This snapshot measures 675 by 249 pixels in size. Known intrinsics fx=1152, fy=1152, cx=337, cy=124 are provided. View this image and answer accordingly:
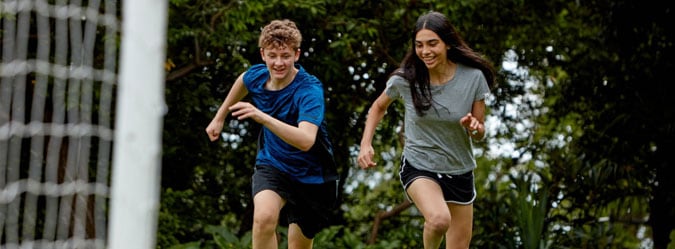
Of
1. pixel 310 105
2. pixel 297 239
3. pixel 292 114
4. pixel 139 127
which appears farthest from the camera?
pixel 297 239

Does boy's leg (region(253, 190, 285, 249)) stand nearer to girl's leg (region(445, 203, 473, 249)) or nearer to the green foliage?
girl's leg (region(445, 203, 473, 249))

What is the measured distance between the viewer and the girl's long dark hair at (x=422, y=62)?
640 centimetres

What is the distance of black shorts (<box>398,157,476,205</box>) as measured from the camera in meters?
6.43

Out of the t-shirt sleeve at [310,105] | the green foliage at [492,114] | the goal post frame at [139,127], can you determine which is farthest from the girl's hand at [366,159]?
the green foliage at [492,114]

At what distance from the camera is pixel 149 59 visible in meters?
3.90

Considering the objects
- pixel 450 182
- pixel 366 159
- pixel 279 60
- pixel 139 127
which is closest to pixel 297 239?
pixel 366 159

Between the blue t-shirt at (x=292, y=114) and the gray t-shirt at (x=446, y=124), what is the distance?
0.52 m

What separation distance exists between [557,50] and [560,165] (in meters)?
1.54

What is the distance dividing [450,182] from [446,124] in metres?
0.33

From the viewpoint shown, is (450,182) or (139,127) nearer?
(139,127)

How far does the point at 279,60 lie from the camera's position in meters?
6.21

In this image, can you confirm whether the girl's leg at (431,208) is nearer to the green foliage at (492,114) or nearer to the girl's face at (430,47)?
the girl's face at (430,47)

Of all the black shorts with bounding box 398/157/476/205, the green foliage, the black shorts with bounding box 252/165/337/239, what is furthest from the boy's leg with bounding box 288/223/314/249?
the green foliage

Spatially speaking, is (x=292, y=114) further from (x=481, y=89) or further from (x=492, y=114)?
(x=492, y=114)
